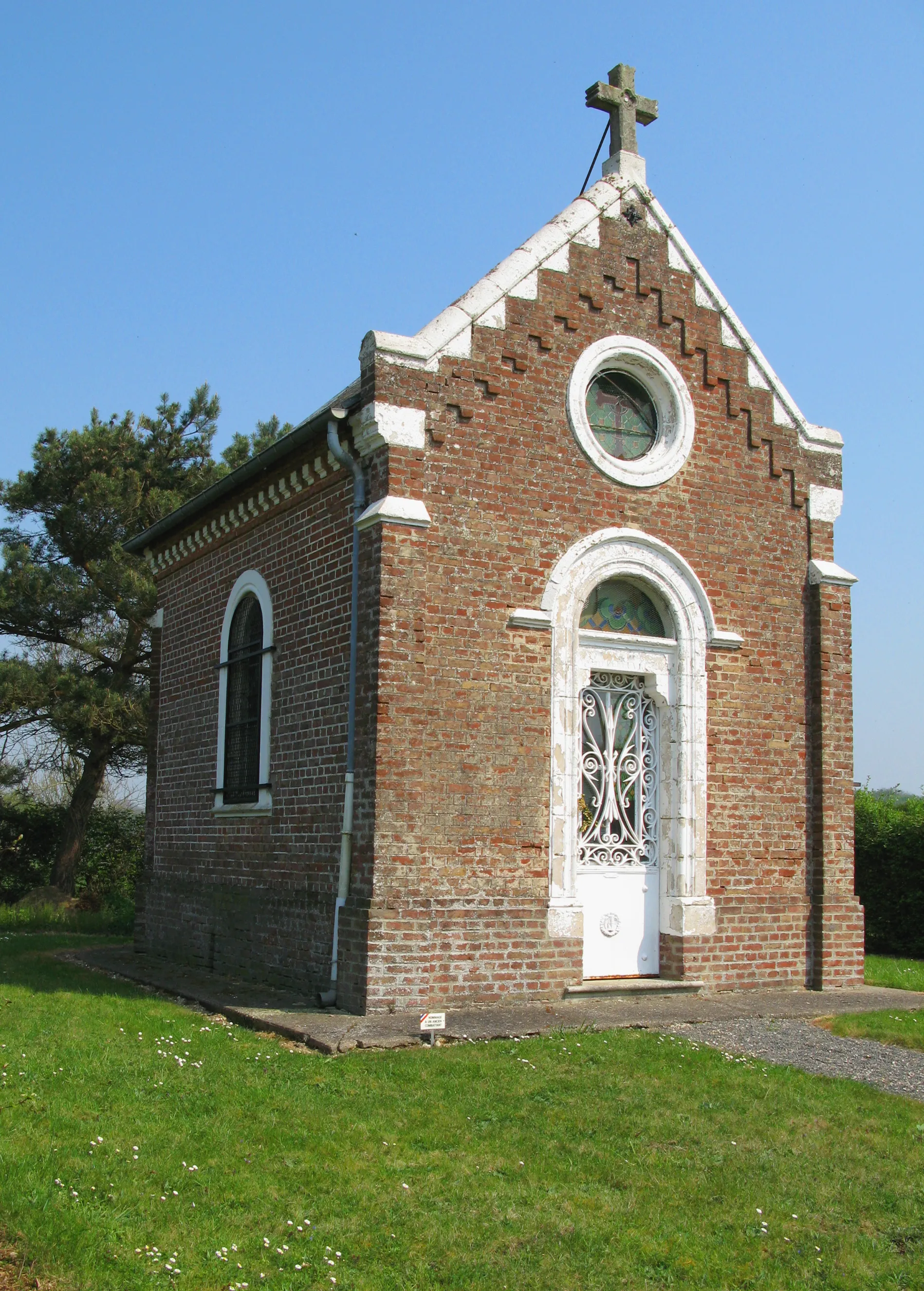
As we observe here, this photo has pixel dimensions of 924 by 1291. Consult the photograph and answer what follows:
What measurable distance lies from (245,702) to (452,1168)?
310 inches

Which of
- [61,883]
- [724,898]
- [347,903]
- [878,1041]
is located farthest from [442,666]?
[61,883]

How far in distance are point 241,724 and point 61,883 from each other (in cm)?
1253

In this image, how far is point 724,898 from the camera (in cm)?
1162

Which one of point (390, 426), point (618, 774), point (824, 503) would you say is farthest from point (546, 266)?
point (618, 774)

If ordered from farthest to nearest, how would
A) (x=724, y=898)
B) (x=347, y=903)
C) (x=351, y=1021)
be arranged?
(x=724, y=898), (x=347, y=903), (x=351, y=1021)

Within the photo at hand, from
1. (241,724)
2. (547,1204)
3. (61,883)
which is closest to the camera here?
(547,1204)

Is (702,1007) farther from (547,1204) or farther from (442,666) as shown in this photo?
(547,1204)

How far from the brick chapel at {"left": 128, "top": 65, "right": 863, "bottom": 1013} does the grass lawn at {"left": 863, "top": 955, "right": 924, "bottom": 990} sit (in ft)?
3.04

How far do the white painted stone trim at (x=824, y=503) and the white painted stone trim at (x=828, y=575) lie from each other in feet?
1.51

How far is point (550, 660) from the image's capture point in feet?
35.8

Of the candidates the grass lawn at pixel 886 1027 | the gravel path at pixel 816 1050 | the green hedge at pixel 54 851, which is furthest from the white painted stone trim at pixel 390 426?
the green hedge at pixel 54 851

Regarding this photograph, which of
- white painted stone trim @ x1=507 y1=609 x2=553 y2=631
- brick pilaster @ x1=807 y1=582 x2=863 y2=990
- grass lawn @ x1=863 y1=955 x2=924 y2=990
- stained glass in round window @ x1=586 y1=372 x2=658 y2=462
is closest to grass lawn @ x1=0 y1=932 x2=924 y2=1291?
white painted stone trim @ x1=507 y1=609 x2=553 y2=631

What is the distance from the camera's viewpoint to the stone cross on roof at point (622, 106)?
12.4 meters

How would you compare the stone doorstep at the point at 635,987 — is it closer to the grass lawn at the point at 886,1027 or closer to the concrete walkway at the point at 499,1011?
the concrete walkway at the point at 499,1011
